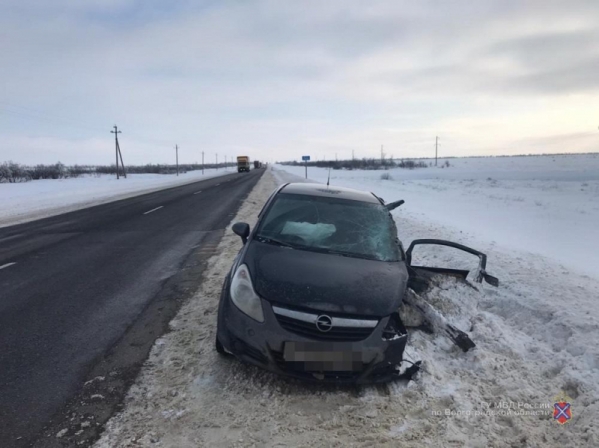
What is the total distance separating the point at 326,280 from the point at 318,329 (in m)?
0.49

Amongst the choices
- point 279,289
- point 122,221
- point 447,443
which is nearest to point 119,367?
point 279,289

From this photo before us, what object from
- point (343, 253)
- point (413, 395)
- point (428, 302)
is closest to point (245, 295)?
point (343, 253)

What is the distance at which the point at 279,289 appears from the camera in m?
3.25

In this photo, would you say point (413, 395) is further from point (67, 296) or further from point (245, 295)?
point (67, 296)

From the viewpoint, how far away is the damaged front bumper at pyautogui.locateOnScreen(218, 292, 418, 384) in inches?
119

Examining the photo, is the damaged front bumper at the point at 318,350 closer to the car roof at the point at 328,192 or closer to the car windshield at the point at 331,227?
the car windshield at the point at 331,227

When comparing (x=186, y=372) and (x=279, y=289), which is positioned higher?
(x=279, y=289)

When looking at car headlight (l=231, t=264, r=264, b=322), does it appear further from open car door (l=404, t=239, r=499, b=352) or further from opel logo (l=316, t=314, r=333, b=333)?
open car door (l=404, t=239, r=499, b=352)

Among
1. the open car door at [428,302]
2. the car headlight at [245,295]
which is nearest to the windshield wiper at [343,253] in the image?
the open car door at [428,302]

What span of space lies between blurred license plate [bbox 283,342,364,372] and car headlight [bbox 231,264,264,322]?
1.15 ft

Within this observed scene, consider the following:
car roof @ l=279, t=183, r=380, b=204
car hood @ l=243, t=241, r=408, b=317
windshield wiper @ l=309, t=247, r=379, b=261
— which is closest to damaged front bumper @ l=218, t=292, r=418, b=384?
car hood @ l=243, t=241, r=408, b=317

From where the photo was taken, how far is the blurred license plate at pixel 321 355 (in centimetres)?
301

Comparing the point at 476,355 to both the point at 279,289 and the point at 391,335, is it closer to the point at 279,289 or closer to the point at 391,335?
the point at 391,335

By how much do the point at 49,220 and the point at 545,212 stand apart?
1694 cm
